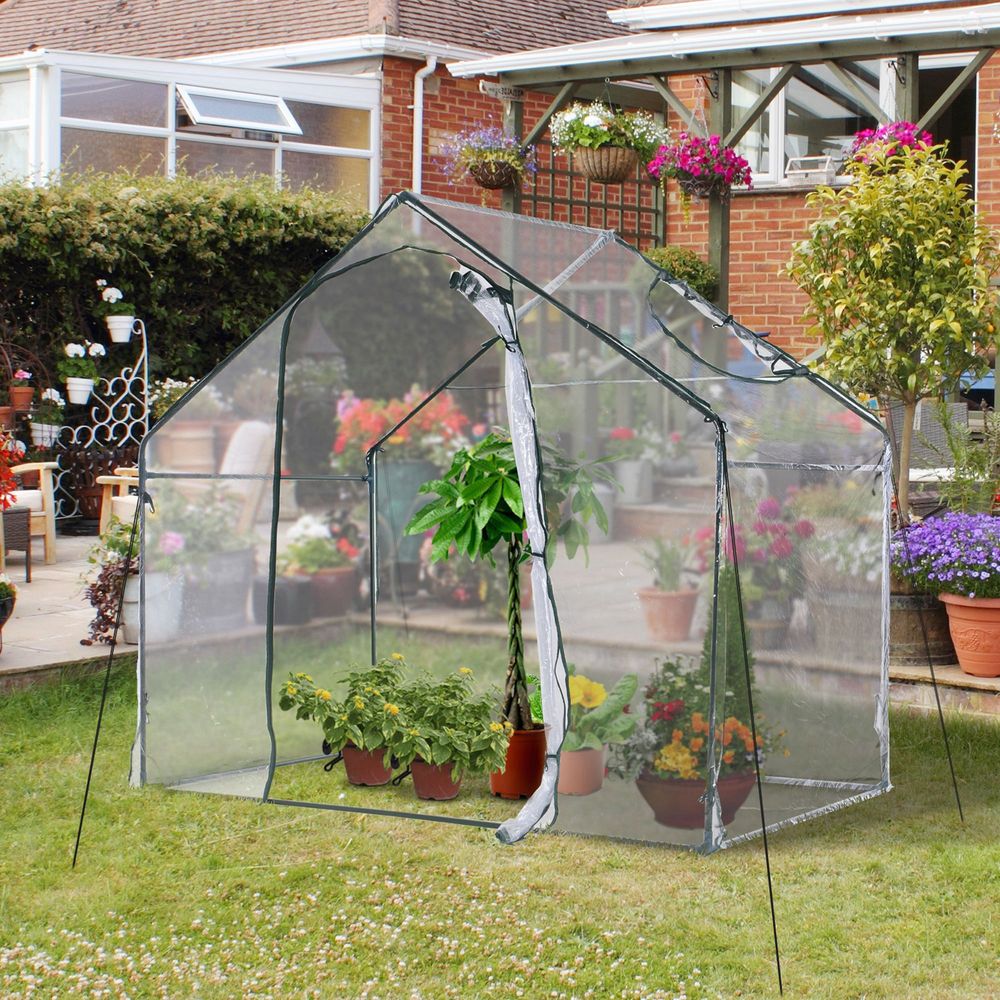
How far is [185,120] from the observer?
1366 centimetres

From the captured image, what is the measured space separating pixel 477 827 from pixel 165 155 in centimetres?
997

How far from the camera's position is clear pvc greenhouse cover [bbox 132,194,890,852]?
15.5ft

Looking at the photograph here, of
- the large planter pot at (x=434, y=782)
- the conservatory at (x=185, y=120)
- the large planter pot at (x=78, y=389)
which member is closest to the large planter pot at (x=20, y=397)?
the large planter pot at (x=78, y=389)

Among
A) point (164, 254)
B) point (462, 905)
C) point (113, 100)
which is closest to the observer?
point (462, 905)

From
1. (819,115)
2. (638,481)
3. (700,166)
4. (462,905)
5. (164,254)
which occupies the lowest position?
(462,905)

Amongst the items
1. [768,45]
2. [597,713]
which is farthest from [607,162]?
[597,713]

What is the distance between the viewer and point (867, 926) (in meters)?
4.14

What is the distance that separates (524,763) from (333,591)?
114cm

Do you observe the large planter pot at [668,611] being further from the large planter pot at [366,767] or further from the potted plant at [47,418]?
the potted plant at [47,418]

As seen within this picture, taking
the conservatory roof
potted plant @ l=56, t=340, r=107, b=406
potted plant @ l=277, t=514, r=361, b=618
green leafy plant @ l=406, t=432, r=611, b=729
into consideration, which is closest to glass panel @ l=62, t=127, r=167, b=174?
potted plant @ l=56, t=340, r=107, b=406

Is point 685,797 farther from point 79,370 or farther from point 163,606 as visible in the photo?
point 79,370

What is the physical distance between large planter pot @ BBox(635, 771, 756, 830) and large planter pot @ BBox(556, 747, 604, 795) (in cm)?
14

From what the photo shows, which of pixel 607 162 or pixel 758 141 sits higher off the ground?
pixel 758 141

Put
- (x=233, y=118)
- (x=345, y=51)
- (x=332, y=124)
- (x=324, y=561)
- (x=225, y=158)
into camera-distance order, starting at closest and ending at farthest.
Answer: (x=324, y=561) → (x=233, y=118) → (x=225, y=158) → (x=332, y=124) → (x=345, y=51)
